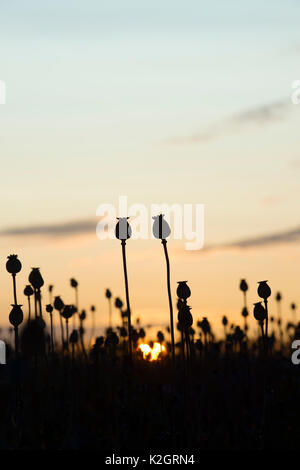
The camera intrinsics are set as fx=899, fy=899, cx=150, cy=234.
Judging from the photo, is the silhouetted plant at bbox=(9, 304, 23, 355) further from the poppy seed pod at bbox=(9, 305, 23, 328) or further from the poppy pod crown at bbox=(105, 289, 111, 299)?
the poppy pod crown at bbox=(105, 289, 111, 299)

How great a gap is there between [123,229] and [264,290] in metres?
1.49

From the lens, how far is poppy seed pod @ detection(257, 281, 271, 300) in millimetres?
8664

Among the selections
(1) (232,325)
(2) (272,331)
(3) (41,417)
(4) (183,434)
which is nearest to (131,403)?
(3) (41,417)

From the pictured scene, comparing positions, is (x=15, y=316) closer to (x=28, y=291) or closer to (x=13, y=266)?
(x=13, y=266)

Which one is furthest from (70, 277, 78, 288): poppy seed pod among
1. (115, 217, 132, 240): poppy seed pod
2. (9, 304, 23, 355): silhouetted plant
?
(9, 304, 23, 355): silhouetted plant

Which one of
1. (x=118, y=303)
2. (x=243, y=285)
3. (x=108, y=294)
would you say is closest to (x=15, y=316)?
(x=243, y=285)

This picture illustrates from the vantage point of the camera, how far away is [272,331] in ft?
56.9

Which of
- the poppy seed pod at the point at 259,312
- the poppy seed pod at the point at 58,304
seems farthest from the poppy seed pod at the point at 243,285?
the poppy seed pod at the point at 259,312

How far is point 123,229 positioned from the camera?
8.74m

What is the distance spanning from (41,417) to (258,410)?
8.56ft

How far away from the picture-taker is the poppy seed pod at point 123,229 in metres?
8.73

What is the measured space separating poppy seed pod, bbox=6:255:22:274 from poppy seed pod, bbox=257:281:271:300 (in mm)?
2396

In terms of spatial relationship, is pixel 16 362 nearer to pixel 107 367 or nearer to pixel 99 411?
pixel 99 411

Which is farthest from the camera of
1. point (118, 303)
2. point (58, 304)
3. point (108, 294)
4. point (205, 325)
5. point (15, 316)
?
point (118, 303)
